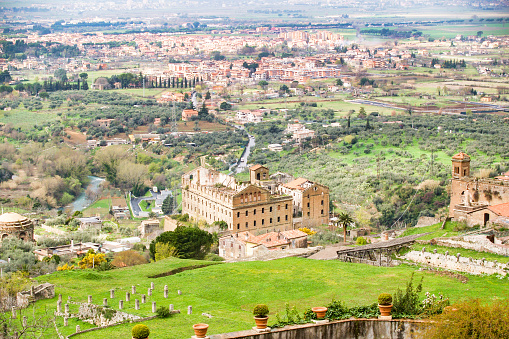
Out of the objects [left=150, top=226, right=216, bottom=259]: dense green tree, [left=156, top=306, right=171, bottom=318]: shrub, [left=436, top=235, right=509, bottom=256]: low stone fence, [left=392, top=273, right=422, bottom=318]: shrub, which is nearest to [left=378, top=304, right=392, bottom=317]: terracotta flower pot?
[left=392, top=273, right=422, bottom=318]: shrub

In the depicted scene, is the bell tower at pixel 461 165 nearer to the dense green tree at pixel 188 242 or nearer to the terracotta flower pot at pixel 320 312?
the dense green tree at pixel 188 242

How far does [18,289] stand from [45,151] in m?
67.3

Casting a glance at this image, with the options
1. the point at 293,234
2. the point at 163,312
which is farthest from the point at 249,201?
the point at 163,312

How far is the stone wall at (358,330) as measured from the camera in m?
14.6

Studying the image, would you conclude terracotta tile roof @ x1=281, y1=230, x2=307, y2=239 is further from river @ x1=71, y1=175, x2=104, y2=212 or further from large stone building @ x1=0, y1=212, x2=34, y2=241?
river @ x1=71, y1=175, x2=104, y2=212

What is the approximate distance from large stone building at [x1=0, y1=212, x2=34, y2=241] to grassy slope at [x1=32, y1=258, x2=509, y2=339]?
699 inches

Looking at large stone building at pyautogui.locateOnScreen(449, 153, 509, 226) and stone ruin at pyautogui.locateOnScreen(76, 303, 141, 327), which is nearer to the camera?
stone ruin at pyautogui.locateOnScreen(76, 303, 141, 327)

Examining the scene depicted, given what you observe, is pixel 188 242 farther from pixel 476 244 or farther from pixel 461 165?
pixel 476 244

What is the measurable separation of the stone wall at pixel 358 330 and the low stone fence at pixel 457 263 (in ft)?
26.8

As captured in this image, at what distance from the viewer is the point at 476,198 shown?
35.2 metres

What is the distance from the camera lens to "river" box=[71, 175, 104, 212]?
66.9m

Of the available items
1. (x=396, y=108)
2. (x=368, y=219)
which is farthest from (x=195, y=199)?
(x=396, y=108)

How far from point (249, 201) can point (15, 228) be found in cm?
1362

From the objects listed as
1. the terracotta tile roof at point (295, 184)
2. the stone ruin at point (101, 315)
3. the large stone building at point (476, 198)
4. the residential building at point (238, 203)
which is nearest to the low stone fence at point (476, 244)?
the large stone building at point (476, 198)
